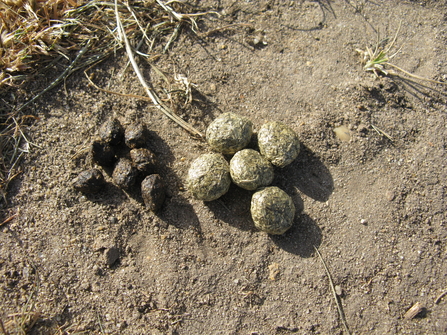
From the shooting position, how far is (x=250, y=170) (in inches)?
132

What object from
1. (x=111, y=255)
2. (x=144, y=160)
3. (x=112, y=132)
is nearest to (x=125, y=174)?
(x=144, y=160)

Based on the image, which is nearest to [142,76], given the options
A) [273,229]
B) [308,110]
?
[308,110]

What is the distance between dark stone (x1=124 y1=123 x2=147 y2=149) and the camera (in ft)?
12.3

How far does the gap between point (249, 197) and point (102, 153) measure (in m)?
1.73

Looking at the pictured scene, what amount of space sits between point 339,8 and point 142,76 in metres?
2.84

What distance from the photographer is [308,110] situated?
4082 millimetres

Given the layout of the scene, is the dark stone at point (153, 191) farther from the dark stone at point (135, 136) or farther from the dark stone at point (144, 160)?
the dark stone at point (135, 136)

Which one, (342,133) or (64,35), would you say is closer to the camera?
(342,133)

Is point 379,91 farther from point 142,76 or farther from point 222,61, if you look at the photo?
point 142,76

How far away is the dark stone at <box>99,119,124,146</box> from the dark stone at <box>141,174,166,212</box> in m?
0.64

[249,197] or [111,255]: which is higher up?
[249,197]

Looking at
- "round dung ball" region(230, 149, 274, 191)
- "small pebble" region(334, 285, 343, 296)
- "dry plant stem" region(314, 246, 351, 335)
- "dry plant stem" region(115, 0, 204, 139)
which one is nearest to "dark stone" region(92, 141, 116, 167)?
"dry plant stem" region(115, 0, 204, 139)

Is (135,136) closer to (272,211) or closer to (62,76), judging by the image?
(62,76)

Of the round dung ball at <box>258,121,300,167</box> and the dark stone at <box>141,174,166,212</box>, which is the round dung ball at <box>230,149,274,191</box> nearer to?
the round dung ball at <box>258,121,300,167</box>
